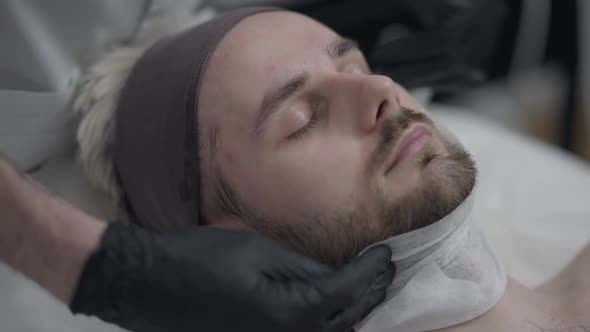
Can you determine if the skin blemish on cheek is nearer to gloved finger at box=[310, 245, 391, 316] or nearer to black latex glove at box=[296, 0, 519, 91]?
gloved finger at box=[310, 245, 391, 316]

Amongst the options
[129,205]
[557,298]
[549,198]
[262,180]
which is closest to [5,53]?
[129,205]

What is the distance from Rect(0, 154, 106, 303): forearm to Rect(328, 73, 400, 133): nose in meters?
0.39

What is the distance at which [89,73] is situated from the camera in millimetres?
1035

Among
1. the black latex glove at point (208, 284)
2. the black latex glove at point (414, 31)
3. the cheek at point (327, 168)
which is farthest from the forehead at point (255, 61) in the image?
the black latex glove at point (414, 31)

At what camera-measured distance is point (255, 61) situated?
852 millimetres

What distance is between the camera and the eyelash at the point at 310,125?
2.66 ft

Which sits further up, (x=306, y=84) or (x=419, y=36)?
(x=306, y=84)

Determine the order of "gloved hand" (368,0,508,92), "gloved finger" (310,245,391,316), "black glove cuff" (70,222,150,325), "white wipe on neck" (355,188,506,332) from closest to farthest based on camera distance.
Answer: "black glove cuff" (70,222,150,325), "gloved finger" (310,245,391,316), "white wipe on neck" (355,188,506,332), "gloved hand" (368,0,508,92)

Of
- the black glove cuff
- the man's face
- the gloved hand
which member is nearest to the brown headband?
the man's face

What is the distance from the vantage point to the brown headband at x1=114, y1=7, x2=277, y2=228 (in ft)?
2.85

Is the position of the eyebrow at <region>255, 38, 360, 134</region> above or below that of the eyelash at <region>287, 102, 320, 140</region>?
above

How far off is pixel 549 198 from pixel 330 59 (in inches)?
26.4

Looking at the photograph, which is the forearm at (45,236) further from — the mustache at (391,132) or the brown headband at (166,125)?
the mustache at (391,132)

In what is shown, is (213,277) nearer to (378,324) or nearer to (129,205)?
(378,324)
